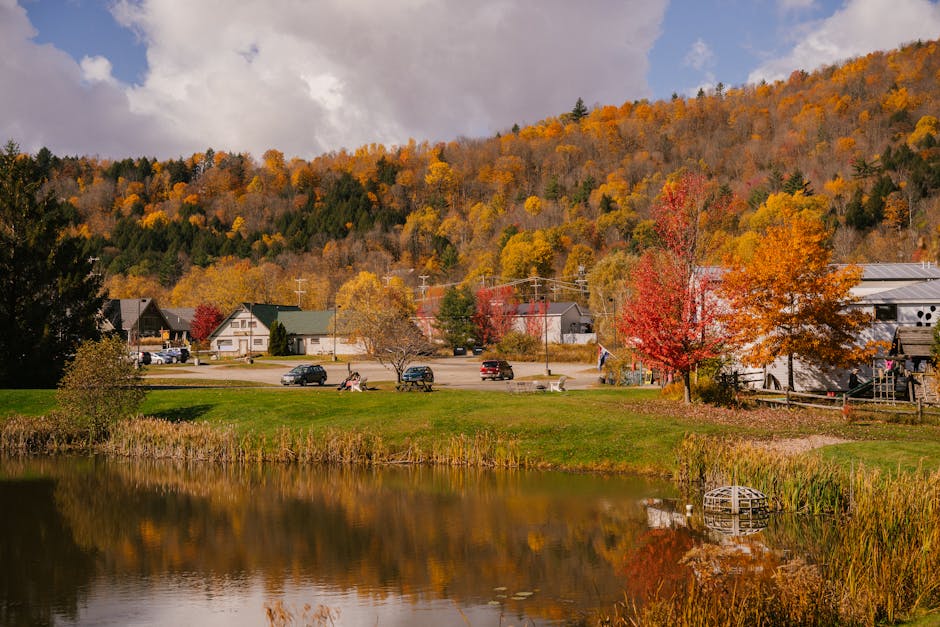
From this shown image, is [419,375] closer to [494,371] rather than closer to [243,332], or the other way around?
[494,371]

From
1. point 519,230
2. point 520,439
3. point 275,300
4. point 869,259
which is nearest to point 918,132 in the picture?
point 869,259

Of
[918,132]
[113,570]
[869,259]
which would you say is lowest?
[113,570]

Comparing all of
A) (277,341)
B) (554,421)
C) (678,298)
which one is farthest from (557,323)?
(554,421)

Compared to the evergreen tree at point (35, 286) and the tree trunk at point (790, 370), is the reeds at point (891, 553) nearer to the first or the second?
the tree trunk at point (790, 370)

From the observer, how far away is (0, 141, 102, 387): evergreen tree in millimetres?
52031

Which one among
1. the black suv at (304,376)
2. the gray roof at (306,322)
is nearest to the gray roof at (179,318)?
the gray roof at (306,322)

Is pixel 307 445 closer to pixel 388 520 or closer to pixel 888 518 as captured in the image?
pixel 388 520

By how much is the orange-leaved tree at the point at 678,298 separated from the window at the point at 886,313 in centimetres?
1568

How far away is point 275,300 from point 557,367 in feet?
269

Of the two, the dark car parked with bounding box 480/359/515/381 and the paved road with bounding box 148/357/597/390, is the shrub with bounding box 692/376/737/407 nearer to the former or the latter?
the paved road with bounding box 148/357/597/390

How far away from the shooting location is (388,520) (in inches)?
956

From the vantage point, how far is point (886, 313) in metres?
50.2

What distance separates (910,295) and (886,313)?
5.57 ft

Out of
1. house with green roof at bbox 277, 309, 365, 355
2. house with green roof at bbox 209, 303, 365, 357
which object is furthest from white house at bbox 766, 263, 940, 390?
house with green roof at bbox 209, 303, 365, 357
